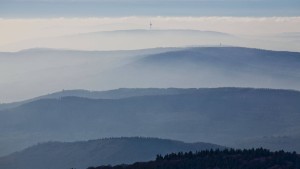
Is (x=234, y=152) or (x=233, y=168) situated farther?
(x=234, y=152)

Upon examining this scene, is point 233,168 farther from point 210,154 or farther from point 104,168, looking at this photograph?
point 104,168

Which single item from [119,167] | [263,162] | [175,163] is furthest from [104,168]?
[263,162]

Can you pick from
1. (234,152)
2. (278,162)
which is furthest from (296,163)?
(234,152)

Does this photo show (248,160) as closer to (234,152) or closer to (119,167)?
(234,152)

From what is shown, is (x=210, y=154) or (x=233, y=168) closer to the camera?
(x=233, y=168)

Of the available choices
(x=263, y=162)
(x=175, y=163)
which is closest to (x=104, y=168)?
(x=175, y=163)
